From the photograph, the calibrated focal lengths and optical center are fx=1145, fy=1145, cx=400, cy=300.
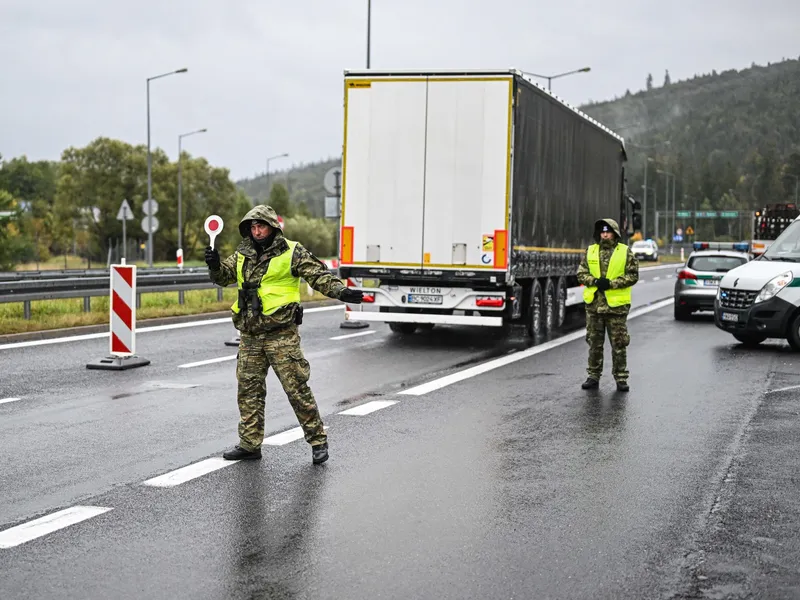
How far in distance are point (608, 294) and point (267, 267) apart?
5.06m

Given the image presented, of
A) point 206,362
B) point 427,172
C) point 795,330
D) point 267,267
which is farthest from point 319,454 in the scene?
point 795,330

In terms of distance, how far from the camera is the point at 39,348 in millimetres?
15711

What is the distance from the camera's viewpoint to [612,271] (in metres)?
11.7

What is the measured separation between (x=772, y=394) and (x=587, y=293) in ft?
6.97

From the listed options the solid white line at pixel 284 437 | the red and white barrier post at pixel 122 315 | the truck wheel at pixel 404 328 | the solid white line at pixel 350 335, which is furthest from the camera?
the truck wheel at pixel 404 328

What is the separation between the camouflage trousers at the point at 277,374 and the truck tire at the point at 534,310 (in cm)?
1034

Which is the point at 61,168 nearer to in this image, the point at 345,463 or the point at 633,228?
the point at 633,228

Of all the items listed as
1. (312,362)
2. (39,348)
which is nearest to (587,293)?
(312,362)

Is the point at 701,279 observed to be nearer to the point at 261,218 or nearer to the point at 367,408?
the point at 367,408

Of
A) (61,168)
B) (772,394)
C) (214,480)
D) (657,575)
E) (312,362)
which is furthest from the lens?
(61,168)

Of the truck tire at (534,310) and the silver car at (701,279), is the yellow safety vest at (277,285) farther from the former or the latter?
the silver car at (701,279)

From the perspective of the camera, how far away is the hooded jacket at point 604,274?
38.1 ft

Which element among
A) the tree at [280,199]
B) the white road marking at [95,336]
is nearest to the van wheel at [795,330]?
the white road marking at [95,336]

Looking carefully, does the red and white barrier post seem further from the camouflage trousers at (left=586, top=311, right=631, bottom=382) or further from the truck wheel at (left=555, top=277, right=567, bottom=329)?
the truck wheel at (left=555, top=277, right=567, bottom=329)
